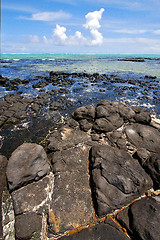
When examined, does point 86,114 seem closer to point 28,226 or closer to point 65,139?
point 65,139

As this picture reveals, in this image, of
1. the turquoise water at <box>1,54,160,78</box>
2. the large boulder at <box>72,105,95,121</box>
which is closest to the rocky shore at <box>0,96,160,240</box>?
the large boulder at <box>72,105,95,121</box>

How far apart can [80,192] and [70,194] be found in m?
0.49

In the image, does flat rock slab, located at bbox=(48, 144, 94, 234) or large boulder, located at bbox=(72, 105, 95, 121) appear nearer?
flat rock slab, located at bbox=(48, 144, 94, 234)

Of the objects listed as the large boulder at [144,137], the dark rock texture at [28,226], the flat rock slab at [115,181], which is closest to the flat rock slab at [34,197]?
the dark rock texture at [28,226]

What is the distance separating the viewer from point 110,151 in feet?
25.3

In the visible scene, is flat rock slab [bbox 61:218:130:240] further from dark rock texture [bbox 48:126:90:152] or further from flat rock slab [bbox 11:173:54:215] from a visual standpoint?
dark rock texture [bbox 48:126:90:152]

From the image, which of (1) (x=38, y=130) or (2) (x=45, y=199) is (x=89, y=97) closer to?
(1) (x=38, y=130)

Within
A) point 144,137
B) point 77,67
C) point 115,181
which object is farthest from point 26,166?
point 77,67

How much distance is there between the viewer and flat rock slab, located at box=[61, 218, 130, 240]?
14.8 feet

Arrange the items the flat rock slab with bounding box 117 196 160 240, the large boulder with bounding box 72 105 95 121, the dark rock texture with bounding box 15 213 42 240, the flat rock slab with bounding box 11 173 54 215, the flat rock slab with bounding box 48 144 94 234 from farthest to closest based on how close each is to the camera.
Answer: the large boulder with bounding box 72 105 95 121, the flat rock slab with bounding box 11 173 54 215, the flat rock slab with bounding box 48 144 94 234, the dark rock texture with bounding box 15 213 42 240, the flat rock slab with bounding box 117 196 160 240

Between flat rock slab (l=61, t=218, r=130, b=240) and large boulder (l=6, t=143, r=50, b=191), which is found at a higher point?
large boulder (l=6, t=143, r=50, b=191)

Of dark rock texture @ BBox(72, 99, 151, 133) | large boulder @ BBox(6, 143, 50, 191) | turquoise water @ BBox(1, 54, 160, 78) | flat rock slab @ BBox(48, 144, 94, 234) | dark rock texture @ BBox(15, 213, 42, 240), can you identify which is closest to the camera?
dark rock texture @ BBox(15, 213, 42, 240)

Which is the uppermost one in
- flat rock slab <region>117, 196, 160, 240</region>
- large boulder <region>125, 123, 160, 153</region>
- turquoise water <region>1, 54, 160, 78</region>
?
turquoise water <region>1, 54, 160, 78</region>

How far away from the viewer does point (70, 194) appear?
605 centimetres
